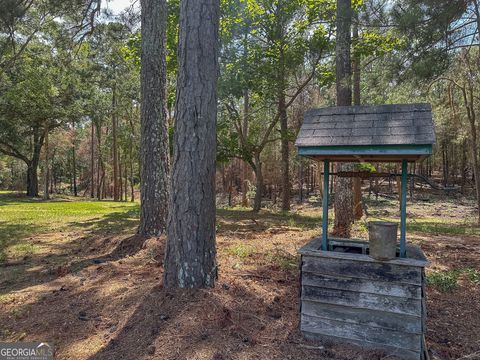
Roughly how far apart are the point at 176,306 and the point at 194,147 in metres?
1.62

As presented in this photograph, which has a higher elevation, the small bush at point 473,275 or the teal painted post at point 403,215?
the teal painted post at point 403,215

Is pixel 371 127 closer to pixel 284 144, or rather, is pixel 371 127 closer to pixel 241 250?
pixel 241 250

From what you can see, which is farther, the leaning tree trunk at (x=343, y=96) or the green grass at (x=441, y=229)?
the green grass at (x=441, y=229)

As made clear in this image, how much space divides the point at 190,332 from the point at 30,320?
1660 mm

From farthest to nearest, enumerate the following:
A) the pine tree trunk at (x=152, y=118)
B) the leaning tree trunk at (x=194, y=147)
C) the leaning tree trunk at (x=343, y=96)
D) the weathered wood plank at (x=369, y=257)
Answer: the leaning tree trunk at (x=343, y=96), the pine tree trunk at (x=152, y=118), the leaning tree trunk at (x=194, y=147), the weathered wood plank at (x=369, y=257)

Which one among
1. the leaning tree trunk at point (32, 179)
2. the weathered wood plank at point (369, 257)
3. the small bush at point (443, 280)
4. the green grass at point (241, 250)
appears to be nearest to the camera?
the weathered wood plank at point (369, 257)

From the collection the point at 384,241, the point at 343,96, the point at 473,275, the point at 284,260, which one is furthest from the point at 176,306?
the point at 343,96

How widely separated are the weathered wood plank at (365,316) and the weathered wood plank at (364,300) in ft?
0.12

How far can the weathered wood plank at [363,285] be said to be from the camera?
2750 mm

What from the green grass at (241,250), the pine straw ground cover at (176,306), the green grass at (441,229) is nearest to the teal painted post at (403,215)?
the pine straw ground cover at (176,306)

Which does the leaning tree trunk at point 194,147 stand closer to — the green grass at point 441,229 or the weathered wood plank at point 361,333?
the weathered wood plank at point 361,333

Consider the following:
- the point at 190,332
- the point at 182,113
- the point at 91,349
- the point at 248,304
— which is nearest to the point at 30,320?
the point at 91,349

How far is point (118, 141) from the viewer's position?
24.9 meters

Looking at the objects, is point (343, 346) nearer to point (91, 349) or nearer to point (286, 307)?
point (286, 307)
